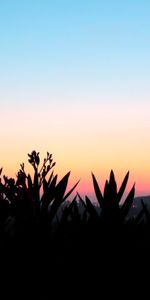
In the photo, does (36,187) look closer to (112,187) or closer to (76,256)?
(112,187)

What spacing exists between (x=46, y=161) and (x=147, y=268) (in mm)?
3028

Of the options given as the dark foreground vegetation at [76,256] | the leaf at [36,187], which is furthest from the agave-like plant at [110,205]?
the leaf at [36,187]

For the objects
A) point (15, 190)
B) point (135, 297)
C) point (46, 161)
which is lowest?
point (135, 297)

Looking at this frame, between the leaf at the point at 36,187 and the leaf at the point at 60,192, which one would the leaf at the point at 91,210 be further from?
the leaf at the point at 36,187

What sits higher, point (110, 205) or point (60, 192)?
point (60, 192)

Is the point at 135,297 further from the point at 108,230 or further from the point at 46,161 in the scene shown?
the point at 46,161

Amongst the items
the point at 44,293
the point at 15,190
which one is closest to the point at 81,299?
the point at 44,293

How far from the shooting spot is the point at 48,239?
2896 mm

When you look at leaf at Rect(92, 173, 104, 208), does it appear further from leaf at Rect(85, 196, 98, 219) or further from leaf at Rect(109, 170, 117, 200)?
leaf at Rect(85, 196, 98, 219)

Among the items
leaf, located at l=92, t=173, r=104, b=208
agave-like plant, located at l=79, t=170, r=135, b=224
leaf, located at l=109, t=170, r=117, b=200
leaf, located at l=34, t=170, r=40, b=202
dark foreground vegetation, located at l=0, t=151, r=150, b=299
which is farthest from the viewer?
leaf, located at l=34, t=170, r=40, b=202

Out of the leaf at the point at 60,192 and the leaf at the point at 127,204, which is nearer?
the leaf at the point at 127,204

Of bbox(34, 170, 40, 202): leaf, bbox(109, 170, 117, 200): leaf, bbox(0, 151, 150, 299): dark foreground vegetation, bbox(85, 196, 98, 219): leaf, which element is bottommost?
bbox(0, 151, 150, 299): dark foreground vegetation

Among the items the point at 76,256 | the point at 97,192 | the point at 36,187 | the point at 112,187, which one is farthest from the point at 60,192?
the point at 76,256

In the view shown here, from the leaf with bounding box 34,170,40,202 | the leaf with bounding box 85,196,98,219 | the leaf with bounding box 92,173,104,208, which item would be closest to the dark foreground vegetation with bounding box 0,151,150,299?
the leaf with bounding box 85,196,98,219
